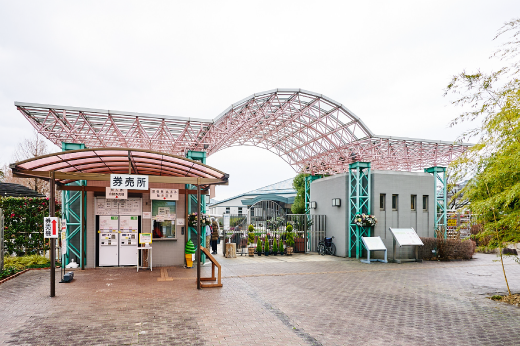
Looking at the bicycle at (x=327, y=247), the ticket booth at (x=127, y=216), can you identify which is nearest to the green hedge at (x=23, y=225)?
the ticket booth at (x=127, y=216)

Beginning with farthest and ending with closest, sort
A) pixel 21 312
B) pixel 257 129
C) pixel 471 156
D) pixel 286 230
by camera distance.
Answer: pixel 257 129
pixel 286 230
pixel 471 156
pixel 21 312

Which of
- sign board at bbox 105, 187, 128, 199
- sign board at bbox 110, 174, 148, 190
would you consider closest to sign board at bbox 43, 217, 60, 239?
sign board at bbox 110, 174, 148, 190

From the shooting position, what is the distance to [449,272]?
12.6 metres

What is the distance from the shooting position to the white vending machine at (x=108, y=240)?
495 inches

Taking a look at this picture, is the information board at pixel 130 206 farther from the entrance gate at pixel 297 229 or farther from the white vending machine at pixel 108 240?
the entrance gate at pixel 297 229

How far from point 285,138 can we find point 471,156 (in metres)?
14.7

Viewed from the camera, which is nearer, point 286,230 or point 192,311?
point 192,311

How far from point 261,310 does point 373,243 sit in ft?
28.9

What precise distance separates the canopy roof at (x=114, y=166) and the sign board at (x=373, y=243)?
291 inches

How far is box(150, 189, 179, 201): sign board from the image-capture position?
12.3 metres

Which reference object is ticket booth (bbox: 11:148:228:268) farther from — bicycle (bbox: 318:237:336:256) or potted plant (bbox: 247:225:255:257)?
bicycle (bbox: 318:237:336:256)

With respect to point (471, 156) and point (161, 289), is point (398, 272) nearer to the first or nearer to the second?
point (471, 156)

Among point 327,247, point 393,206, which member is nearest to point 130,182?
point 327,247

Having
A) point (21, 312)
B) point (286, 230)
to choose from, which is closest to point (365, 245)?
point (286, 230)
